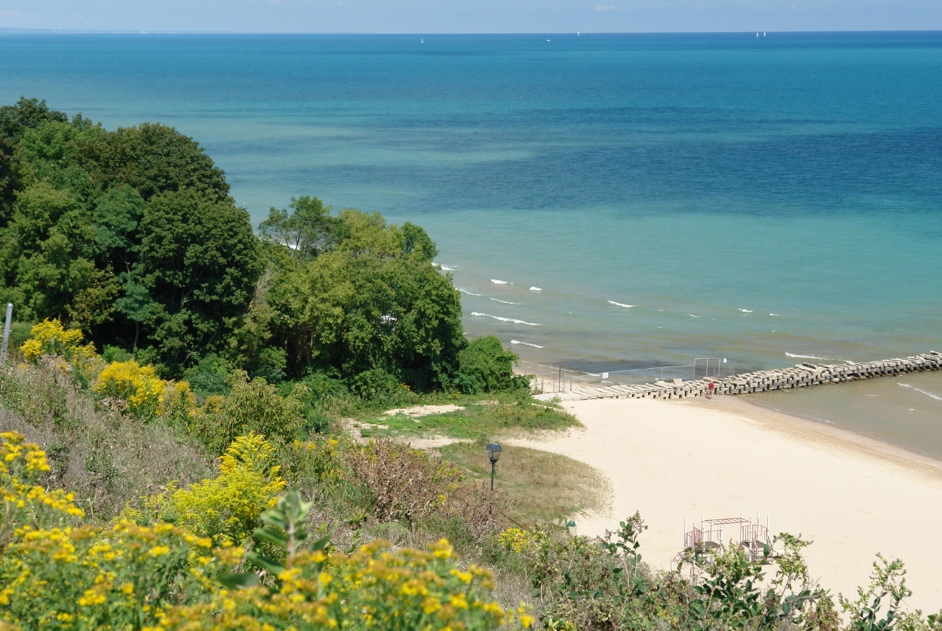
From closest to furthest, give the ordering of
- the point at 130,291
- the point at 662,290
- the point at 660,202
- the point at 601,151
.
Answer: the point at 130,291 → the point at 662,290 → the point at 660,202 → the point at 601,151

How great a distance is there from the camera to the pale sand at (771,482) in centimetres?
2073

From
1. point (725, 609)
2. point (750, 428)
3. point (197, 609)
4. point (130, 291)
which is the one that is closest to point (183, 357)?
point (130, 291)

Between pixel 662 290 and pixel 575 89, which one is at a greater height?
pixel 575 89

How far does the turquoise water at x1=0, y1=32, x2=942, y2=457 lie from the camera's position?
42750 millimetres

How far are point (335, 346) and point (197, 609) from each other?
25.5m

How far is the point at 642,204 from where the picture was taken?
6931 cm

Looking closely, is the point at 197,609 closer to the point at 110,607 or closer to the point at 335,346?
the point at 110,607

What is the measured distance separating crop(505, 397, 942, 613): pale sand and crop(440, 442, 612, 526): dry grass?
0.54m

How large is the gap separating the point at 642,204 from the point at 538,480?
161 feet

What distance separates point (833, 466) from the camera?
26719 millimetres

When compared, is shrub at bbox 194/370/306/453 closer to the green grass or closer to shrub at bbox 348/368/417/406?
the green grass

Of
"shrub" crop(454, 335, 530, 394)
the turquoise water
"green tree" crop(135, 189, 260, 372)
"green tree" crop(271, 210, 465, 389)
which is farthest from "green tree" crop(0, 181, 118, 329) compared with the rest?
the turquoise water

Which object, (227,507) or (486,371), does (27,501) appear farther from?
(486,371)

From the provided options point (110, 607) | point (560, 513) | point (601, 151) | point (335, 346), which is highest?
point (601, 151)
